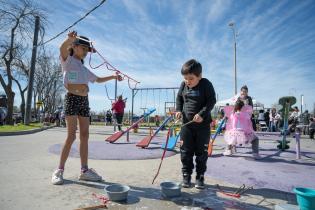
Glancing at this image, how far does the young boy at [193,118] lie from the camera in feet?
11.1

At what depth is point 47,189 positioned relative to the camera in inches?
115

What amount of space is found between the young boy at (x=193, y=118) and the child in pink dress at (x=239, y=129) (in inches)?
106

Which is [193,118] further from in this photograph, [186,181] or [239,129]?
[239,129]

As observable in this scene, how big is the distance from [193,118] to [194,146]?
378 millimetres

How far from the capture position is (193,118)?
3443mm

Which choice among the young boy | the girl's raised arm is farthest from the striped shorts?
the young boy

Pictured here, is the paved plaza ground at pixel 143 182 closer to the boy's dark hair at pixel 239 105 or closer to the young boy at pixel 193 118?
the young boy at pixel 193 118

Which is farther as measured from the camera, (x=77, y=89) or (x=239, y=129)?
(x=239, y=129)

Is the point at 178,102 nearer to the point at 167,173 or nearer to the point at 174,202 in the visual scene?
the point at 167,173

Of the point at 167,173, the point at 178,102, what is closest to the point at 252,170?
the point at 167,173

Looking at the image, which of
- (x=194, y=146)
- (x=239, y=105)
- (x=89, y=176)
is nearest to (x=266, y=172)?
(x=194, y=146)

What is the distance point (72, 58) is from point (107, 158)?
2158 mm

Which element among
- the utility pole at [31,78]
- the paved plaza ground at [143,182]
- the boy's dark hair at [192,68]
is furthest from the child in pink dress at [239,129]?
the utility pole at [31,78]

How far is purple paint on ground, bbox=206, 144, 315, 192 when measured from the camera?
355 cm
